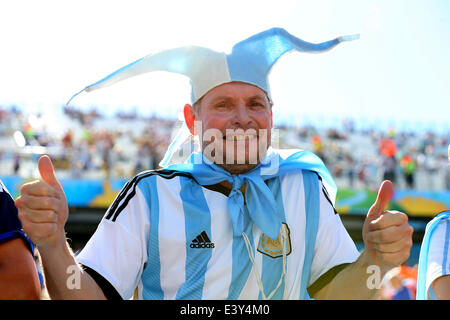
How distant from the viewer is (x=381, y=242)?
1.43 m

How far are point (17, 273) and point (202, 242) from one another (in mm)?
610

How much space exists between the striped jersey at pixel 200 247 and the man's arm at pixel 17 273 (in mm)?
172

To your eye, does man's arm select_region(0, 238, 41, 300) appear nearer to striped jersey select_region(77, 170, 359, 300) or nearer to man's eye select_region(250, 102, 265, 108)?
striped jersey select_region(77, 170, 359, 300)

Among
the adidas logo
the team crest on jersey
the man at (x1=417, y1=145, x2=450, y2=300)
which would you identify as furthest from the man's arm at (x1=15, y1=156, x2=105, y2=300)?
the man at (x1=417, y1=145, x2=450, y2=300)

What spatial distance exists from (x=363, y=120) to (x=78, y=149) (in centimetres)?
908

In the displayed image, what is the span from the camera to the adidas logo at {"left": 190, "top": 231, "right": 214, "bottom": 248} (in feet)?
5.86

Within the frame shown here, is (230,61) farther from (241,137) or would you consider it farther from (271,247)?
(271,247)

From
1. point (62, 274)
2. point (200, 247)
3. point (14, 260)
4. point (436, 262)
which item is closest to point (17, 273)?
point (14, 260)

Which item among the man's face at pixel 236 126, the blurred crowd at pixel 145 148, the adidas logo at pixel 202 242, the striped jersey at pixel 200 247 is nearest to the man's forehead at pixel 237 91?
the man's face at pixel 236 126

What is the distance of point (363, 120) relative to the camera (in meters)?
15.8

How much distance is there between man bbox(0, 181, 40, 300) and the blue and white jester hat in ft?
1.95

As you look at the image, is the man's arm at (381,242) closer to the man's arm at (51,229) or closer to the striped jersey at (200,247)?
the striped jersey at (200,247)

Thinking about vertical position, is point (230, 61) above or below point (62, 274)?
above
